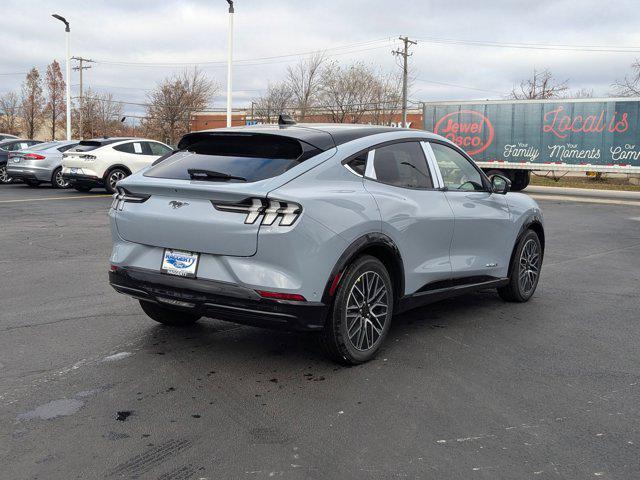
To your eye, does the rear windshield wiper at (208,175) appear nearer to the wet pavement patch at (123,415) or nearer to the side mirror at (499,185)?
the wet pavement patch at (123,415)

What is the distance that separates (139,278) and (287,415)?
151cm

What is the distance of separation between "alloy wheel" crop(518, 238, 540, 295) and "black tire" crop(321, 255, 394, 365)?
2.38 metres

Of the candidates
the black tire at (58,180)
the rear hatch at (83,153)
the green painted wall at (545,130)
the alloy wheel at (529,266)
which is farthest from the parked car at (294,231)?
the green painted wall at (545,130)

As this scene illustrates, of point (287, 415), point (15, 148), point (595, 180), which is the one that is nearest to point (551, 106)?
point (595, 180)

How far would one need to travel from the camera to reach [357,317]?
445cm

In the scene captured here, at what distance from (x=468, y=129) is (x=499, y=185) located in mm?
22621

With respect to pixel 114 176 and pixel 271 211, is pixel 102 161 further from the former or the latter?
pixel 271 211

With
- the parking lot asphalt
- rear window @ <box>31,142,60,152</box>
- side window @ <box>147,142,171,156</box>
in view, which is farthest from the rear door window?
the parking lot asphalt

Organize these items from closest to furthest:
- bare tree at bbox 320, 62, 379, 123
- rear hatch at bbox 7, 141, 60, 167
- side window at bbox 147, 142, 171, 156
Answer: side window at bbox 147, 142, 171, 156
rear hatch at bbox 7, 141, 60, 167
bare tree at bbox 320, 62, 379, 123

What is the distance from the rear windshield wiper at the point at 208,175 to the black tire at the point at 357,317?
981 millimetres

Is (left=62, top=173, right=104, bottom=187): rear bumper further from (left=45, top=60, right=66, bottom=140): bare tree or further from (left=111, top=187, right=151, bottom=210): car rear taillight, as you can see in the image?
(left=45, top=60, right=66, bottom=140): bare tree

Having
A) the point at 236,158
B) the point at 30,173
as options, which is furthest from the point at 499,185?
the point at 30,173

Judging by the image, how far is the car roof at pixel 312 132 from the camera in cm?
448

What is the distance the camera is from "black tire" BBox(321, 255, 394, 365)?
14.0 feet
